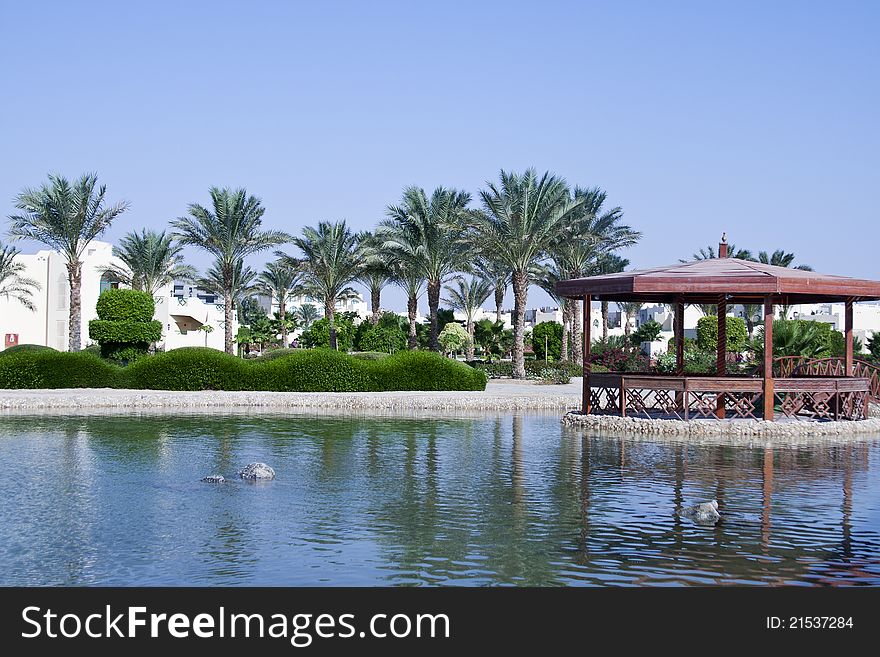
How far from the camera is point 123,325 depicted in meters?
35.8

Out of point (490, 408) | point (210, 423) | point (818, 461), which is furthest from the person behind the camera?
point (490, 408)

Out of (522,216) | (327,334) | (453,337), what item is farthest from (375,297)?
(522,216)

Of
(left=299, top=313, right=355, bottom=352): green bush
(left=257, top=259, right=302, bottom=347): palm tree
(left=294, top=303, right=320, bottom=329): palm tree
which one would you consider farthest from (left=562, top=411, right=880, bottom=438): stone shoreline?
(left=294, top=303, right=320, bottom=329): palm tree

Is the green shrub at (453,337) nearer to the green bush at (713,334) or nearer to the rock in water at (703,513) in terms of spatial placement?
the green bush at (713,334)

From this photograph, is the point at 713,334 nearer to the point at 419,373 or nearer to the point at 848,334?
the point at 419,373

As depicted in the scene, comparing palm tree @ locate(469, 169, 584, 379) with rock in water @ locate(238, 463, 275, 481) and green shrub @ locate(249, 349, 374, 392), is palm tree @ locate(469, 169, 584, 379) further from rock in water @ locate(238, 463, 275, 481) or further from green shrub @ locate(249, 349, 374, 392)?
rock in water @ locate(238, 463, 275, 481)

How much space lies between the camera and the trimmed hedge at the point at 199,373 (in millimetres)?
29141

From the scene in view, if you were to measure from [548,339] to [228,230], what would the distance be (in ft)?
72.0
